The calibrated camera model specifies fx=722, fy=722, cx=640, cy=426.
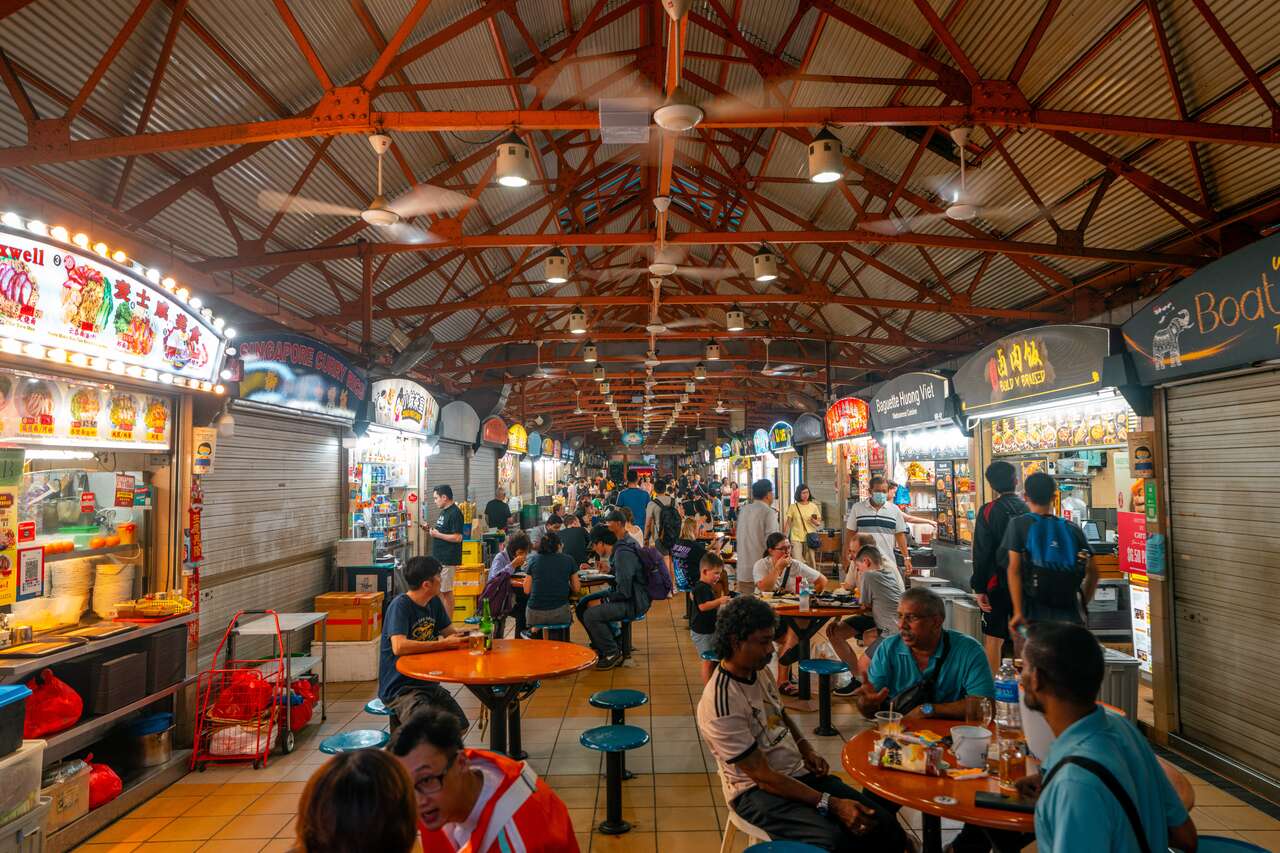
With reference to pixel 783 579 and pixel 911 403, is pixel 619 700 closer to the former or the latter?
pixel 783 579

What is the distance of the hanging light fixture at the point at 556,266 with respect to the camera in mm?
8188

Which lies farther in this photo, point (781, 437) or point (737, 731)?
point (781, 437)

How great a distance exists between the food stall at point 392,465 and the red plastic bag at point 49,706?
5.17 meters

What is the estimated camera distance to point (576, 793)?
196 inches

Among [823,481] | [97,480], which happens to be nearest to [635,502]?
[823,481]

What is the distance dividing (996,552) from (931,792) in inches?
127

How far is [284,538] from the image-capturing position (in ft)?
26.8

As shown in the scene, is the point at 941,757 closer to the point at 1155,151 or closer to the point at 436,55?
the point at 1155,151

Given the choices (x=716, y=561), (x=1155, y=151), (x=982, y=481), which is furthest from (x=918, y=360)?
(x=716, y=561)

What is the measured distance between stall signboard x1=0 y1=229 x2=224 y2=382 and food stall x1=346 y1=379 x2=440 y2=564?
14.7ft

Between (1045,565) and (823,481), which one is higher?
(823,481)

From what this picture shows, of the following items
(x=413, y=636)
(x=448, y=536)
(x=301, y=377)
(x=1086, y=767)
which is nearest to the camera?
(x=1086, y=767)

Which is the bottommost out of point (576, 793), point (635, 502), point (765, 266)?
point (576, 793)

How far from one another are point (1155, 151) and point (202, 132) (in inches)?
289
